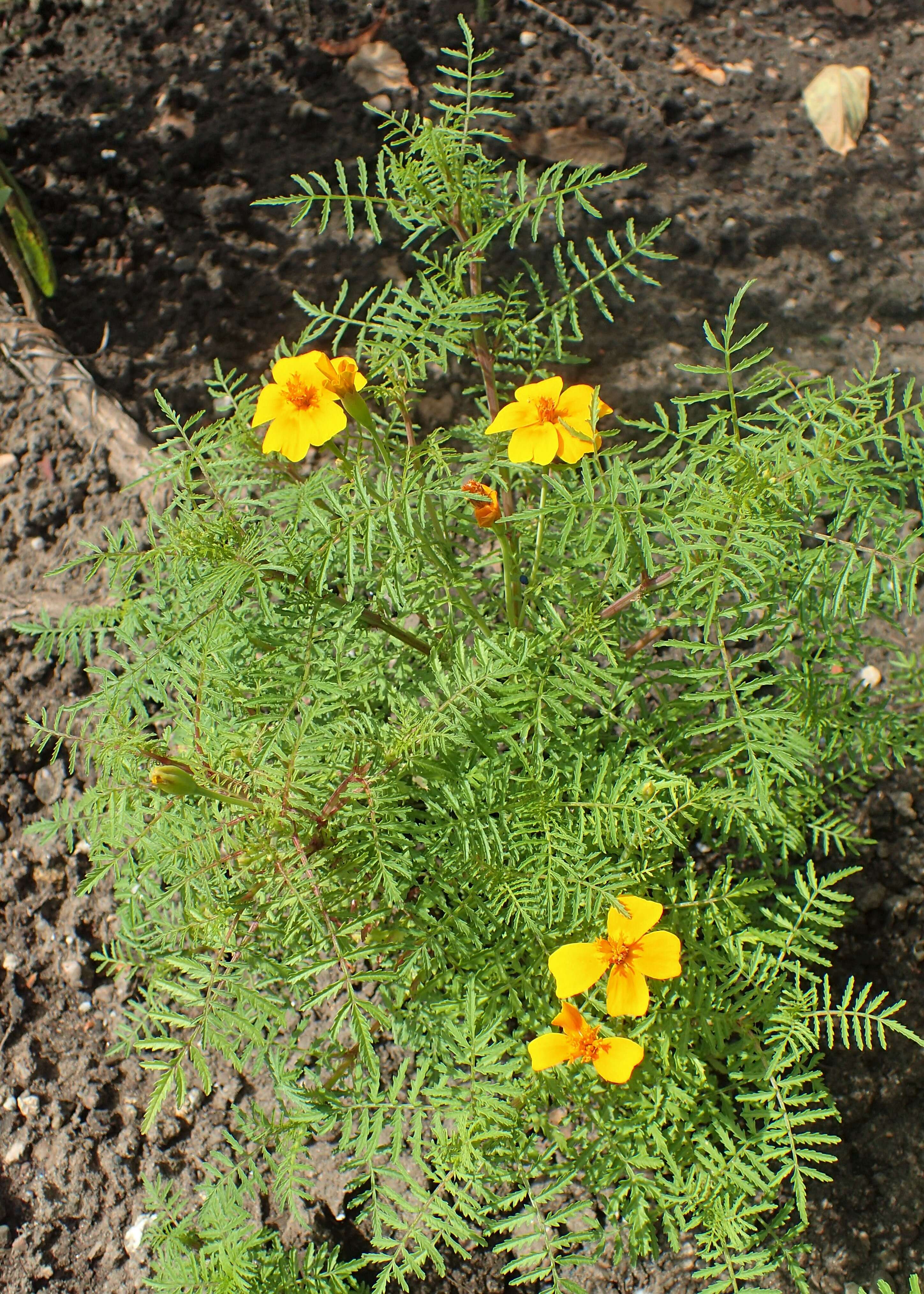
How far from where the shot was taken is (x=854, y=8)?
12.3ft

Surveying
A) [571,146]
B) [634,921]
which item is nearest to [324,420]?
[634,921]

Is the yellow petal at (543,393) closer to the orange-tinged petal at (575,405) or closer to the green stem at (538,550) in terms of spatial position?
the orange-tinged petal at (575,405)

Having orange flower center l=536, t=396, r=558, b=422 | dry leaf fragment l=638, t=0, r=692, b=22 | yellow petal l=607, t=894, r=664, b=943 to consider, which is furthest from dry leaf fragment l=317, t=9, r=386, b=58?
yellow petal l=607, t=894, r=664, b=943

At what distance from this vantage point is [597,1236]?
4.99 feet

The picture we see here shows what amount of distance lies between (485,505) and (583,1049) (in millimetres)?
866

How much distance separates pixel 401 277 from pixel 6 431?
4.11ft

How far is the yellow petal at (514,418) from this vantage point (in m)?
1.42

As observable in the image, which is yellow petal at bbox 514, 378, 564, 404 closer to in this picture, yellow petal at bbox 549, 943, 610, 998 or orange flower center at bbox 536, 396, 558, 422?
orange flower center at bbox 536, 396, 558, 422

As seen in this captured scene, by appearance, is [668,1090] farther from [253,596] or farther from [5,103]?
[5,103]

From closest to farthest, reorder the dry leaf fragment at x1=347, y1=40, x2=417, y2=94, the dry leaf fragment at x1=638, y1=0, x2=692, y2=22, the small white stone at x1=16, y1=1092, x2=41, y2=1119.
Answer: the small white stone at x1=16, y1=1092, x2=41, y2=1119 < the dry leaf fragment at x1=347, y1=40, x2=417, y2=94 < the dry leaf fragment at x1=638, y1=0, x2=692, y2=22

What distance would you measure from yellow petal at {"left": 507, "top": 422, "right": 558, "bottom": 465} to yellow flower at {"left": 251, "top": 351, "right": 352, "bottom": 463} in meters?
0.25

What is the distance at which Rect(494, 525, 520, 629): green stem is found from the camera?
1.59 meters

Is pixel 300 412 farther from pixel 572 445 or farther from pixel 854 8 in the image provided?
pixel 854 8

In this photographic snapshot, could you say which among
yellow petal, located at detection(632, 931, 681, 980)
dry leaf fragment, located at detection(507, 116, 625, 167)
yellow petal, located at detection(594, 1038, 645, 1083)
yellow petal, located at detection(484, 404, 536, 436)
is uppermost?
yellow petal, located at detection(484, 404, 536, 436)
